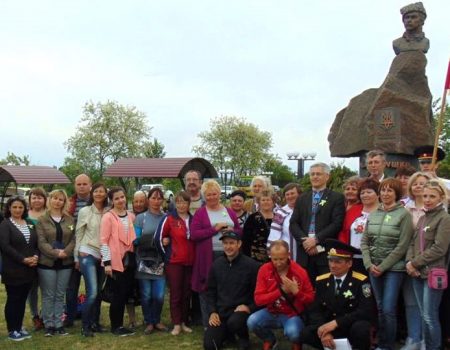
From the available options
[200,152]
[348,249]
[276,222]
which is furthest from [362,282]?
[200,152]

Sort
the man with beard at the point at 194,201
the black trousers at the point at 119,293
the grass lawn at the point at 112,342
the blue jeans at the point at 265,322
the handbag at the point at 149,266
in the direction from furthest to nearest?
the man with beard at the point at 194,201, the handbag at the point at 149,266, the black trousers at the point at 119,293, the grass lawn at the point at 112,342, the blue jeans at the point at 265,322

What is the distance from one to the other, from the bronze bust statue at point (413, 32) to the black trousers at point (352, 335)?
7.53 metres

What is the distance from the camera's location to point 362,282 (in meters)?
4.50

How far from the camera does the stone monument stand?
33.2 ft

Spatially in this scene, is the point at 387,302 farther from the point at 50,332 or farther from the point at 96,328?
the point at 50,332

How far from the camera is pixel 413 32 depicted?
10.3 metres

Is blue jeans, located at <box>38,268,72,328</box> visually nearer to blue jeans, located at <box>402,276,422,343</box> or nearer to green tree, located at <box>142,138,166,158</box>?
blue jeans, located at <box>402,276,422,343</box>

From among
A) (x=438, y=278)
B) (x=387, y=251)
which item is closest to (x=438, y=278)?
(x=438, y=278)

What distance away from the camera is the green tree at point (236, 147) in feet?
154

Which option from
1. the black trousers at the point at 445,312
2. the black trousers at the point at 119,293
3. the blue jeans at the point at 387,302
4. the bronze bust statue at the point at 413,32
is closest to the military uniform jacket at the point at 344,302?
the blue jeans at the point at 387,302

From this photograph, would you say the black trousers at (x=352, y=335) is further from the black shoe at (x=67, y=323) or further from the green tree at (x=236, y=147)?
the green tree at (x=236, y=147)

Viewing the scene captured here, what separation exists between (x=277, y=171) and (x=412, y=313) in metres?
46.6

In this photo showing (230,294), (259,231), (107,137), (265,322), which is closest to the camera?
(265,322)

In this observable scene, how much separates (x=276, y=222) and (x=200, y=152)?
1688 inches
